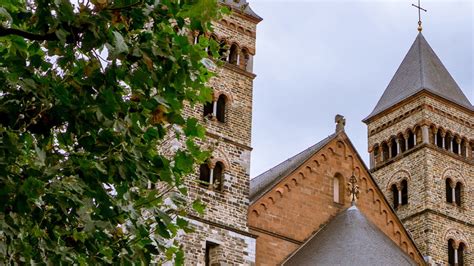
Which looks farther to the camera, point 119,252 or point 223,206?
point 223,206

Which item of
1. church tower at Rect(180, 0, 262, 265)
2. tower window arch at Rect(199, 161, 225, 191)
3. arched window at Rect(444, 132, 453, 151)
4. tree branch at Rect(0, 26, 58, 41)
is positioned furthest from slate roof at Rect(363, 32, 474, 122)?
tree branch at Rect(0, 26, 58, 41)

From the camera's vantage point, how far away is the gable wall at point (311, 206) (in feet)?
93.9

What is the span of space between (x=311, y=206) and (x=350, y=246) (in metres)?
2.78

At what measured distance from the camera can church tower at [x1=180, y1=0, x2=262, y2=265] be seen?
Answer: 26.3 meters

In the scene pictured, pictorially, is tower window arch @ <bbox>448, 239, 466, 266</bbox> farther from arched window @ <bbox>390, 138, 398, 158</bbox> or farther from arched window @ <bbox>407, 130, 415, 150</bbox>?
arched window @ <bbox>390, 138, 398, 158</bbox>

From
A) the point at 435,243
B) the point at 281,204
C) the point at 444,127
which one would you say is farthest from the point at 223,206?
the point at 444,127

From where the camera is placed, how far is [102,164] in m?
8.40

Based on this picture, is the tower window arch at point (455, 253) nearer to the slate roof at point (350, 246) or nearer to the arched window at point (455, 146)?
the arched window at point (455, 146)

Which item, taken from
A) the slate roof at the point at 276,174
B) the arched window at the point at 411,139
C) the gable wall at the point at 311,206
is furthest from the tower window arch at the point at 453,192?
the slate roof at the point at 276,174

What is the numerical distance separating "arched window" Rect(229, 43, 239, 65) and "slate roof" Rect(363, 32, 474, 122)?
32.0 feet

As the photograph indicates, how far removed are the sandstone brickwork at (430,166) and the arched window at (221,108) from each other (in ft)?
32.5

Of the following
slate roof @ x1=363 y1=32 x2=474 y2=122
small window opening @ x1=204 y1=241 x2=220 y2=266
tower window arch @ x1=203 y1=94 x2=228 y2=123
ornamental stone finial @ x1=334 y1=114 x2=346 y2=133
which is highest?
slate roof @ x1=363 y1=32 x2=474 y2=122

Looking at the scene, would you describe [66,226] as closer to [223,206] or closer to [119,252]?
[119,252]

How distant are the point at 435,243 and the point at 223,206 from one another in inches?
408
